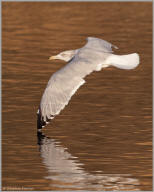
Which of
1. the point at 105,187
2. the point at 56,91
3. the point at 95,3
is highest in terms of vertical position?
the point at 95,3

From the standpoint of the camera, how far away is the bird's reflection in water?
31.3 ft

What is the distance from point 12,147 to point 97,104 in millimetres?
2717

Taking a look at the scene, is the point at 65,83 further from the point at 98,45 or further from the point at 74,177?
the point at 74,177

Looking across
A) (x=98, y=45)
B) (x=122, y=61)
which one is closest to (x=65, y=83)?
(x=122, y=61)

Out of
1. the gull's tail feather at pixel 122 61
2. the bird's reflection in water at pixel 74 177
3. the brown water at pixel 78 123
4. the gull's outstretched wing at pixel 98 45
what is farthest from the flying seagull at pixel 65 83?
the bird's reflection in water at pixel 74 177

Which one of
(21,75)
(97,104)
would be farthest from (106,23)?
(97,104)

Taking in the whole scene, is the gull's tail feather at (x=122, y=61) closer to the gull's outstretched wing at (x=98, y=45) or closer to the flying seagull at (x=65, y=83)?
the flying seagull at (x=65, y=83)

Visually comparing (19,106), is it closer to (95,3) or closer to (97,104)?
(97,104)

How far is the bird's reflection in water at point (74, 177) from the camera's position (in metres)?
9.55

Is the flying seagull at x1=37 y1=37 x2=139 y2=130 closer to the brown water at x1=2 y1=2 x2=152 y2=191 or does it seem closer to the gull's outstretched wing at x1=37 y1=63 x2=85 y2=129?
the gull's outstretched wing at x1=37 y1=63 x2=85 y2=129

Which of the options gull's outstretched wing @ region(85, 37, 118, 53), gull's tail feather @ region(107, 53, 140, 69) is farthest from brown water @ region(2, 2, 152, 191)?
gull's outstretched wing @ region(85, 37, 118, 53)

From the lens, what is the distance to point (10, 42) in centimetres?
2070

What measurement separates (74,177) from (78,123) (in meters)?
2.60

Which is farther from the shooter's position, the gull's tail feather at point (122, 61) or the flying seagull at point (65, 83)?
the gull's tail feather at point (122, 61)
